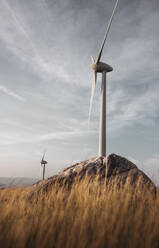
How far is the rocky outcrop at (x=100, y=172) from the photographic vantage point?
26.1ft

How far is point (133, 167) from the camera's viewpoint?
27.7ft

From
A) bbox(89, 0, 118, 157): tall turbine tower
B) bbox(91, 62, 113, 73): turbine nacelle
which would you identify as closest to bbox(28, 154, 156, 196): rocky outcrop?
bbox(89, 0, 118, 157): tall turbine tower

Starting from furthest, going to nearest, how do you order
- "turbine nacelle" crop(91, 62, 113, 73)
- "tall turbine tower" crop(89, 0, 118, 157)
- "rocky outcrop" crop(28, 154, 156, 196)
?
"turbine nacelle" crop(91, 62, 113, 73)
"tall turbine tower" crop(89, 0, 118, 157)
"rocky outcrop" crop(28, 154, 156, 196)

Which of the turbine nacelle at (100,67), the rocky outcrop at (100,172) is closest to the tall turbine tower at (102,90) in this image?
the turbine nacelle at (100,67)

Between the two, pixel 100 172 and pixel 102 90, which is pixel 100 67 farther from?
pixel 100 172

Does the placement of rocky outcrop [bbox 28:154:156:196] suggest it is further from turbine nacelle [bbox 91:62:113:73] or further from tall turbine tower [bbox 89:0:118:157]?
turbine nacelle [bbox 91:62:113:73]

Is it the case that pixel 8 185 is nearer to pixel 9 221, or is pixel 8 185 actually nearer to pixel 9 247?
pixel 9 221

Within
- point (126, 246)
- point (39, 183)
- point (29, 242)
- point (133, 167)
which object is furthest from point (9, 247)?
point (133, 167)

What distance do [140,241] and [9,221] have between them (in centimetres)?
264

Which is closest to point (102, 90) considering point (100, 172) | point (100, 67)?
point (100, 67)

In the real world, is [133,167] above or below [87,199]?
above

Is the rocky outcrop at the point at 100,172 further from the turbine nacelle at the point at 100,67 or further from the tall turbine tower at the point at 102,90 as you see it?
the turbine nacelle at the point at 100,67

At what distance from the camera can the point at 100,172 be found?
26.7ft

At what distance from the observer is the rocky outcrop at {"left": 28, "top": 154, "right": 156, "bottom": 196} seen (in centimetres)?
795
